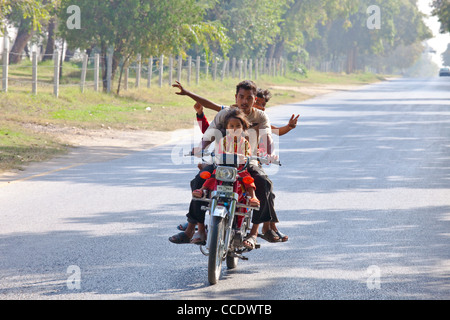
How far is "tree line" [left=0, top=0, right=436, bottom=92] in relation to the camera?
98.3ft

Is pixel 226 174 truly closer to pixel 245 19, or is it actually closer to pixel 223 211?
pixel 223 211

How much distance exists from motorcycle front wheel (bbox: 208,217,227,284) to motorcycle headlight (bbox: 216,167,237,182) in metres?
0.32

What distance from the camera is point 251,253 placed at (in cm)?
771

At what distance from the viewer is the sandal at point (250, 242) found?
666cm

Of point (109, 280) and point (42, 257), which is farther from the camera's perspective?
point (42, 257)

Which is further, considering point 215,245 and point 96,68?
point 96,68

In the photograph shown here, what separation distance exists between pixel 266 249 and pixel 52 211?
2.94m

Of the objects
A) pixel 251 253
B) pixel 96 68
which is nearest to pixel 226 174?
pixel 251 253

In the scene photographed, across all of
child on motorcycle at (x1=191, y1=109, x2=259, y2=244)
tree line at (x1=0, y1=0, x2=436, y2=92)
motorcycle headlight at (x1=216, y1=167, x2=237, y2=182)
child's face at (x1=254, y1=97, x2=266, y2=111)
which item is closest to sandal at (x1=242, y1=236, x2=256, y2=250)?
child on motorcycle at (x1=191, y1=109, x2=259, y2=244)

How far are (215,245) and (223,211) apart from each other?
274mm

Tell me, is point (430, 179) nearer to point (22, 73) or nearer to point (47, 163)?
point (47, 163)

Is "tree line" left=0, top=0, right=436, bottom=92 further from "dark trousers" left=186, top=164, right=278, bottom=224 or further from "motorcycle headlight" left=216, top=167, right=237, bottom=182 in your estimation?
"motorcycle headlight" left=216, top=167, right=237, bottom=182

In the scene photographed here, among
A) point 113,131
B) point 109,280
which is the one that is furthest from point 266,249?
point 113,131

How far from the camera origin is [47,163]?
552 inches
